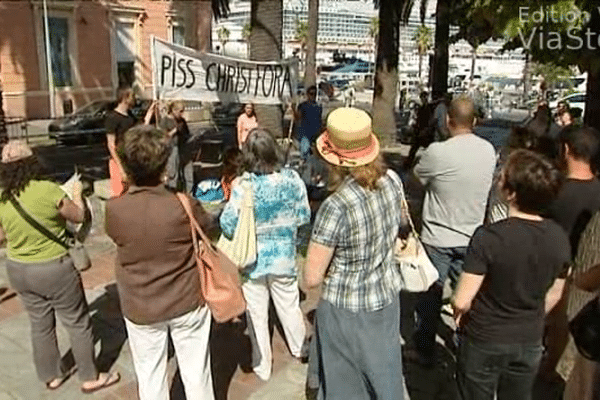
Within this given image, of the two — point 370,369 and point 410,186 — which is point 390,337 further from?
point 410,186

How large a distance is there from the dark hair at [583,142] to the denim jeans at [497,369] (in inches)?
A: 48.3

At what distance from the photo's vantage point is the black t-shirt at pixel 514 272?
2.37m

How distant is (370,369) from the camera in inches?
108

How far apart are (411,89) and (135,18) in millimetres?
16600

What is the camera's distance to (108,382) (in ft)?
12.2

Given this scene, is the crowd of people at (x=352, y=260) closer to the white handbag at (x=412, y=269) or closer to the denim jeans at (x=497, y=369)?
the denim jeans at (x=497, y=369)

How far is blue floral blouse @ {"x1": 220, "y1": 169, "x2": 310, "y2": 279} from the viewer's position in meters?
3.37

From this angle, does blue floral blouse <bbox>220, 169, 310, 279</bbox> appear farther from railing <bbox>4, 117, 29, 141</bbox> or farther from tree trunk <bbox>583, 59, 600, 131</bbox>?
railing <bbox>4, 117, 29, 141</bbox>

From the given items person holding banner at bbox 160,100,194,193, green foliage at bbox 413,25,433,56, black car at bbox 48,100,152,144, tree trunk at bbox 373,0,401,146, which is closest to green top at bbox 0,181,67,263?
person holding banner at bbox 160,100,194,193

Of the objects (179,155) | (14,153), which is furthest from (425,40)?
(14,153)

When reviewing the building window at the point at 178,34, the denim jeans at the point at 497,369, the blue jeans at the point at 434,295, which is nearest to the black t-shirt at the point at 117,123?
the blue jeans at the point at 434,295

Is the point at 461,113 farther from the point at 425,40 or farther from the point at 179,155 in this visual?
the point at 425,40

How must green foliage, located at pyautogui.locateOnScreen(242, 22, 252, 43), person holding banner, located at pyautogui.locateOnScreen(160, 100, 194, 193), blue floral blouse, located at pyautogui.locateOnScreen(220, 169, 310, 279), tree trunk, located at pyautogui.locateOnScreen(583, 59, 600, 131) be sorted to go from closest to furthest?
blue floral blouse, located at pyautogui.locateOnScreen(220, 169, 310, 279), tree trunk, located at pyautogui.locateOnScreen(583, 59, 600, 131), person holding banner, located at pyautogui.locateOnScreen(160, 100, 194, 193), green foliage, located at pyautogui.locateOnScreen(242, 22, 252, 43)

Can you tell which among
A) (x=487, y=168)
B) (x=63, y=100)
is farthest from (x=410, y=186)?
(x=63, y=100)
